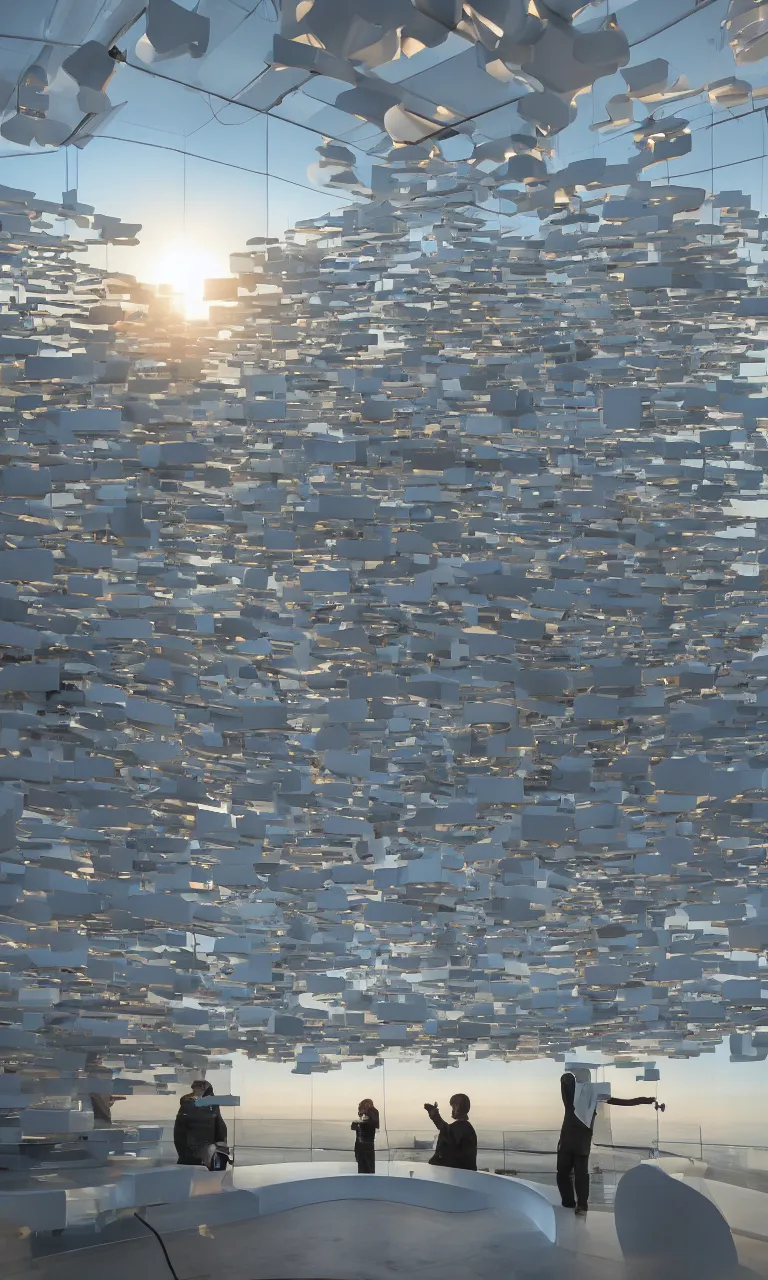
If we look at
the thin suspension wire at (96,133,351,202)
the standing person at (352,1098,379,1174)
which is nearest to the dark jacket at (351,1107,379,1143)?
the standing person at (352,1098,379,1174)

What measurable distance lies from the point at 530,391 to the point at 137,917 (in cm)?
148

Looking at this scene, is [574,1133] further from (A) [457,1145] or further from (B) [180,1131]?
(B) [180,1131]

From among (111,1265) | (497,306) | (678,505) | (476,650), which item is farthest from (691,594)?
(111,1265)

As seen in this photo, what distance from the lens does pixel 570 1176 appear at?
4707 mm

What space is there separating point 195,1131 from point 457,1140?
3.73 ft

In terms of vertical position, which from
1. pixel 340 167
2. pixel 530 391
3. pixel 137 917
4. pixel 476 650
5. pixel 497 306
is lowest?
pixel 137 917

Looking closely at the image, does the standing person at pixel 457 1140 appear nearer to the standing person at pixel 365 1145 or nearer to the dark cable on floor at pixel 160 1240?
the standing person at pixel 365 1145

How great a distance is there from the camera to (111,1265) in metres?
3.71

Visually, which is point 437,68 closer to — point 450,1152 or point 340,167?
point 340,167

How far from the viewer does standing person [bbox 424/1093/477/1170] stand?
5254 millimetres

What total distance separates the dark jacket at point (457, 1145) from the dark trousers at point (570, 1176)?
2.03 ft

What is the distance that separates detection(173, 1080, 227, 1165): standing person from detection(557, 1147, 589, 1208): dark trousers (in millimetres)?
1237

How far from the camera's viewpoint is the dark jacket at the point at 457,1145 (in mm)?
5277

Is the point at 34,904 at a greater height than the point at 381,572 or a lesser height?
lesser
